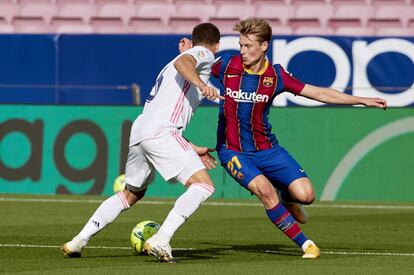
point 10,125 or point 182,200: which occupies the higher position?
point 182,200

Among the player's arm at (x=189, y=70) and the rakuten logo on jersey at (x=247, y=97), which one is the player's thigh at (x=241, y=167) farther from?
the player's arm at (x=189, y=70)

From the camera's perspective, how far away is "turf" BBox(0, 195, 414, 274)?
9477 mm

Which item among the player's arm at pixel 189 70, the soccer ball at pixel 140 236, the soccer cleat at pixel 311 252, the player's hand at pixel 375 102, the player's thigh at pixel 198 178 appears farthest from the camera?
the soccer ball at pixel 140 236

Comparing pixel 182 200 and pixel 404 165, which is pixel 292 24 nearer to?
pixel 404 165

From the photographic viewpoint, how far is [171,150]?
9.89 meters

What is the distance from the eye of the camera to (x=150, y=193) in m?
18.2

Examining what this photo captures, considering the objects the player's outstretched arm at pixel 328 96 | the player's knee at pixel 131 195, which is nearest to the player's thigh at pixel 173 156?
the player's knee at pixel 131 195

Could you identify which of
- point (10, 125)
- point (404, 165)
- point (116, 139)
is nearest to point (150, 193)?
point (116, 139)

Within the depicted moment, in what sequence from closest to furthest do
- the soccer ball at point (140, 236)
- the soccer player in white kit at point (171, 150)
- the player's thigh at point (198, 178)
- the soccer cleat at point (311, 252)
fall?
the soccer player in white kit at point (171, 150) → the player's thigh at point (198, 178) → the soccer cleat at point (311, 252) → the soccer ball at point (140, 236)

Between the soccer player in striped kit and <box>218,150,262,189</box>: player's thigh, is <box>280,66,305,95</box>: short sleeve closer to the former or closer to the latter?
the soccer player in striped kit

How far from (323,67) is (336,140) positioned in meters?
3.11

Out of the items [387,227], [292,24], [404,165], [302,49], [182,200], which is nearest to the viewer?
[182,200]

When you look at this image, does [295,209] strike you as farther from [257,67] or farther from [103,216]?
[103,216]

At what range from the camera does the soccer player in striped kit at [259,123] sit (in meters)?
10.4
